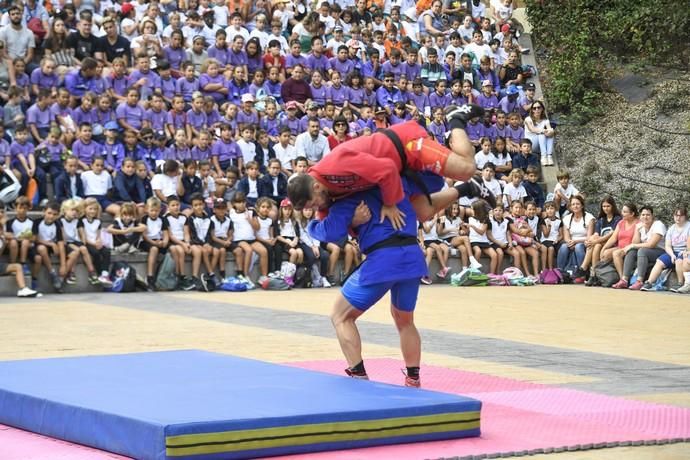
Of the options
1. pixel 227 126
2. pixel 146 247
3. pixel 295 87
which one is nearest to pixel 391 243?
pixel 146 247

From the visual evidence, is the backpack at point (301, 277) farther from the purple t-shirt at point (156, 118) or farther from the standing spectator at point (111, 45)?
the standing spectator at point (111, 45)

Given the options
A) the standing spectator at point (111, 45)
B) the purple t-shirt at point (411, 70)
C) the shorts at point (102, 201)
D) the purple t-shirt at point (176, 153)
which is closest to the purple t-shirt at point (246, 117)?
the purple t-shirt at point (176, 153)

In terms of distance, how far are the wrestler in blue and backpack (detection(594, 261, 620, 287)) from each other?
33.6 feet

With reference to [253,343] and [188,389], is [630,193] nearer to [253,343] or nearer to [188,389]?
[253,343]

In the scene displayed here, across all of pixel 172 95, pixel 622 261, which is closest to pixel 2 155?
pixel 172 95

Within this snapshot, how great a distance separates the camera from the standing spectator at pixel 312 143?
17.0 metres

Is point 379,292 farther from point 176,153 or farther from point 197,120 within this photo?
point 197,120

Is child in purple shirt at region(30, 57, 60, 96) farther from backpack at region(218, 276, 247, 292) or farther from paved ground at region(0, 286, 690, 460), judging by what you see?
backpack at region(218, 276, 247, 292)

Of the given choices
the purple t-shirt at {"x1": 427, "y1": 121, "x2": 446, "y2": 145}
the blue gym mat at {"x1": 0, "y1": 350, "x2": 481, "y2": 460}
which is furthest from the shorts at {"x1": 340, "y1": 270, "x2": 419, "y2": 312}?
the purple t-shirt at {"x1": 427, "y1": 121, "x2": 446, "y2": 145}

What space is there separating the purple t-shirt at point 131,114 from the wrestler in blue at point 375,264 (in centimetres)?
1006

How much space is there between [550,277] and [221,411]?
12471mm

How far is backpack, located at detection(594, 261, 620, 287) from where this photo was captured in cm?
1659

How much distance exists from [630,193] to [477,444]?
1466cm

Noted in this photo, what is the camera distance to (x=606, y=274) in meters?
16.6
